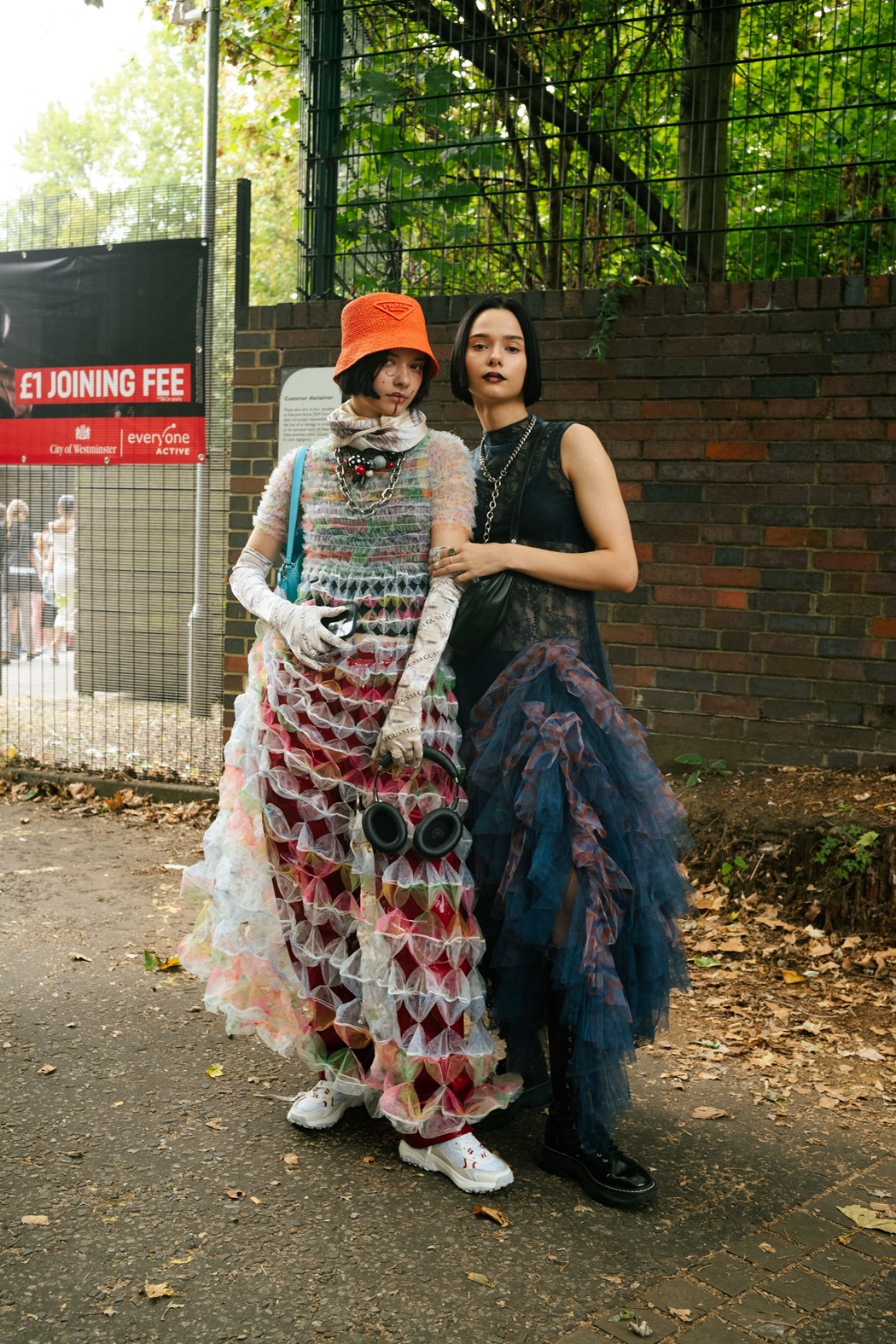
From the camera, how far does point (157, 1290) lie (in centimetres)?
261

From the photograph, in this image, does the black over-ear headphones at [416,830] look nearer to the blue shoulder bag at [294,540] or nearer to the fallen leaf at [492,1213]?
the blue shoulder bag at [294,540]

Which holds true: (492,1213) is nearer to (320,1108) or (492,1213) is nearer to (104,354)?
(320,1108)

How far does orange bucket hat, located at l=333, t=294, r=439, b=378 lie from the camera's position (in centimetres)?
323

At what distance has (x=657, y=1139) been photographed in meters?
3.46

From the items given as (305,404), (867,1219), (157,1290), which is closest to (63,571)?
(305,404)

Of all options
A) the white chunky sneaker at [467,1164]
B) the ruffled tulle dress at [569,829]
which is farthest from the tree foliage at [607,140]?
the white chunky sneaker at [467,1164]

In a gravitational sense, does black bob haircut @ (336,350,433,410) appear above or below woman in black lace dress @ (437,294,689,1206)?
above

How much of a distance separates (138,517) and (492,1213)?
588cm

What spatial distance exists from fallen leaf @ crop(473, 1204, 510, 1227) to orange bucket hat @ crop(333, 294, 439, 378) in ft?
6.92

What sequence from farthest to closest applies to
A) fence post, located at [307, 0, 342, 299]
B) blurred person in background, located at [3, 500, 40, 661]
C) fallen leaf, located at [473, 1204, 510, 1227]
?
1. blurred person in background, located at [3, 500, 40, 661]
2. fence post, located at [307, 0, 342, 299]
3. fallen leaf, located at [473, 1204, 510, 1227]

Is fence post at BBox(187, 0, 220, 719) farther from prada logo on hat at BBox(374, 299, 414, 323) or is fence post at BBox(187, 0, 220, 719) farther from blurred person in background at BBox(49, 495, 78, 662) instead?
prada logo on hat at BBox(374, 299, 414, 323)

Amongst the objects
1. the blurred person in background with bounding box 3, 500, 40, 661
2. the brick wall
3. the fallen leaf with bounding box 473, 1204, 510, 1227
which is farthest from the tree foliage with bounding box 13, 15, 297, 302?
the fallen leaf with bounding box 473, 1204, 510, 1227

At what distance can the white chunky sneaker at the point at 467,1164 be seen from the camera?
3.08 m

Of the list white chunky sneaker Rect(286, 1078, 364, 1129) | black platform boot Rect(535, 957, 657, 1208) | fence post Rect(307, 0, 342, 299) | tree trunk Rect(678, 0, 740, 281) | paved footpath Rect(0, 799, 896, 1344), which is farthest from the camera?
fence post Rect(307, 0, 342, 299)
